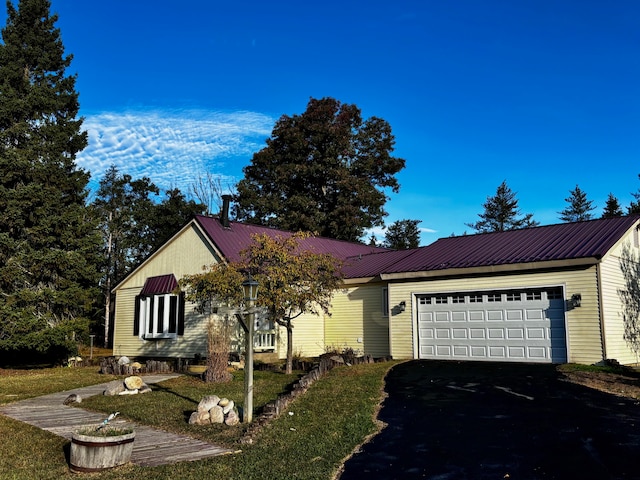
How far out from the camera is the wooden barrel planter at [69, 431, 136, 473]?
6.20 meters

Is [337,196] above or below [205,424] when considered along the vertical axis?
above

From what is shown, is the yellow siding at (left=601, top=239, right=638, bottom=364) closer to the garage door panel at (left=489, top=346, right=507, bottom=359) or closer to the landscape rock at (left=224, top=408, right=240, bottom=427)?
the garage door panel at (left=489, top=346, right=507, bottom=359)

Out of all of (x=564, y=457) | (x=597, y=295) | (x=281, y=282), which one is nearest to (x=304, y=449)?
(x=564, y=457)

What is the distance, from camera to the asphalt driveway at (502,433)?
244 inches

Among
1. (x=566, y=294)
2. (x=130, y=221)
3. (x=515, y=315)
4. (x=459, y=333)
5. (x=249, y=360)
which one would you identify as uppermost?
(x=130, y=221)

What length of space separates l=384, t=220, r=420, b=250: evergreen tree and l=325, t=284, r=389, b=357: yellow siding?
86.7ft

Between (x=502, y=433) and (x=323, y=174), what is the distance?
1221 inches

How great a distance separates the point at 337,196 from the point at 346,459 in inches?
1254

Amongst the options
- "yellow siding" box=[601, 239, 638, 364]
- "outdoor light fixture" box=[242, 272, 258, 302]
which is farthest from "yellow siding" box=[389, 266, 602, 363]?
"outdoor light fixture" box=[242, 272, 258, 302]

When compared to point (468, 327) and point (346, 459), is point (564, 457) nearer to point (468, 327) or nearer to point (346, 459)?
point (346, 459)

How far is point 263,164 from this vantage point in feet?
129

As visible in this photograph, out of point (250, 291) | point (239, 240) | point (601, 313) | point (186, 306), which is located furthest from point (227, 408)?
point (239, 240)

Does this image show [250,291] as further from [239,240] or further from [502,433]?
[239,240]

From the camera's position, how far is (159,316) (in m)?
21.1
